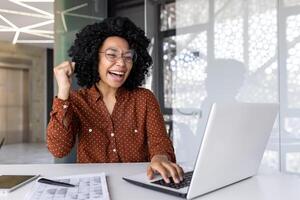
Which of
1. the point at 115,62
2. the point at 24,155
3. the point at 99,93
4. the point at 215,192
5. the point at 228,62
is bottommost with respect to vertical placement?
the point at 24,155

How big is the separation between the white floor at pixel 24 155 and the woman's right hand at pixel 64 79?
439cm

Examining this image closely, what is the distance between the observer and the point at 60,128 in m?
1.28

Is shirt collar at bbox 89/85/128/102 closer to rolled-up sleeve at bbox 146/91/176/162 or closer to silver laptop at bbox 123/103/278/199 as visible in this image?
rolled-up sleeve at bbox 146/91/176/162

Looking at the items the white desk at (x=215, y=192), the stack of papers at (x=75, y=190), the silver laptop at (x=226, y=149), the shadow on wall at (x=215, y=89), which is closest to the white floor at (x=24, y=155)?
the shadow on wall at (x=215, y=89)

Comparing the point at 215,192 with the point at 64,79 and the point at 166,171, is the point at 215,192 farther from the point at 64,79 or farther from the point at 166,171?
the point at 64,79

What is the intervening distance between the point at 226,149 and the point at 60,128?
71 centimetres

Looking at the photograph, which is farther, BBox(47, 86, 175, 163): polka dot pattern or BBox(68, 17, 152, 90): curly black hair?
BBox(68, 17, 152, 90): curly black hair

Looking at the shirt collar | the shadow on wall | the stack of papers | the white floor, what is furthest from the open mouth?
the white floor

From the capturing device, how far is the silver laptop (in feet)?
2.33

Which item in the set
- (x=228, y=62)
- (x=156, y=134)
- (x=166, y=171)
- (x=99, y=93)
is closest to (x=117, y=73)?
(x=99, y=93)

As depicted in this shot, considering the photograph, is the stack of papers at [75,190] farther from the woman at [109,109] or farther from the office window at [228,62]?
the office window at [228,62]

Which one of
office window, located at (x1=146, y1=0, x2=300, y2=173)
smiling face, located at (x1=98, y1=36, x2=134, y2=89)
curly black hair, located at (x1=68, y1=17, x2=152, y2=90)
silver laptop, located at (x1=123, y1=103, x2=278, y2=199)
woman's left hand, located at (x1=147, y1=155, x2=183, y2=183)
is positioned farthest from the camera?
office window, located at (x1=146, y1=0, x2=300, y2=173)

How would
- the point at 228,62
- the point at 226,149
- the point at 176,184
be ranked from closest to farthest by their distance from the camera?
the point at 226,149 → the point at 176,184 → the point at 228,62

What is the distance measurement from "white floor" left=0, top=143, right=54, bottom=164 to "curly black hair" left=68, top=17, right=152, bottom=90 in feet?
13.5
